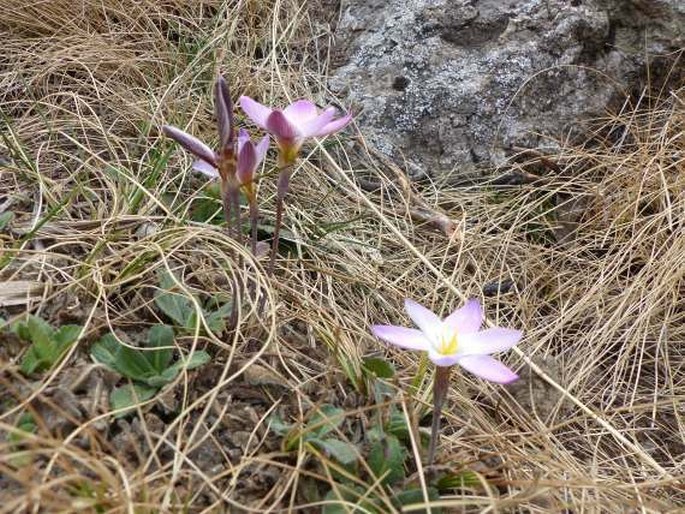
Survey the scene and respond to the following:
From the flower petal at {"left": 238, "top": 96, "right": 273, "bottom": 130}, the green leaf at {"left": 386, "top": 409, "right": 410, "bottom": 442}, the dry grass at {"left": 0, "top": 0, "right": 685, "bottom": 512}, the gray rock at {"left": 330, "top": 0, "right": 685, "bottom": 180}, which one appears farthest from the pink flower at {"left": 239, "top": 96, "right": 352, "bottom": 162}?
the gray rock at {"left": 330, "top": 0, "right": 685, "bottom": 180}

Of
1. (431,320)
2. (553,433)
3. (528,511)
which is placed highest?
(431,320)

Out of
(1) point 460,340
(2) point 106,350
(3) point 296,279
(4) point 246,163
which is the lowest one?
(3) point 296,279

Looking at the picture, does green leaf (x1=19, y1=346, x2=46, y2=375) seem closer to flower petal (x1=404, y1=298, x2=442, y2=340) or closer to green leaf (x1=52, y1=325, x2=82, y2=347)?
green leaf (x1=52, y1=325, x2=82, y2=347)

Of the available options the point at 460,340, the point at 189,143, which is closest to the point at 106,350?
the point at 189,143

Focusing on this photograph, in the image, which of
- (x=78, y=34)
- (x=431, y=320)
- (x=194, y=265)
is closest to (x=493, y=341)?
A: (x=431, y=320)

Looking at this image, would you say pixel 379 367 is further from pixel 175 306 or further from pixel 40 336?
pixel 40 336

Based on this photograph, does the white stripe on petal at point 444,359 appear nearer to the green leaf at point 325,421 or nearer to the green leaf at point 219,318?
the green leaf at point 325,421

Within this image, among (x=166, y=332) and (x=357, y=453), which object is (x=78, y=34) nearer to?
(x=166, y=332)
